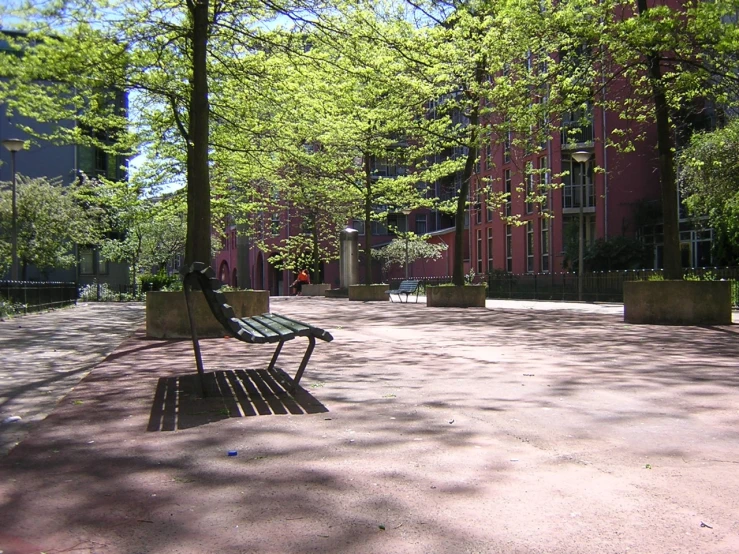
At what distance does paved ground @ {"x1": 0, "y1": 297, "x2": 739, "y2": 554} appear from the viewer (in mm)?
2916

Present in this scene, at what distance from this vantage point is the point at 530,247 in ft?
132

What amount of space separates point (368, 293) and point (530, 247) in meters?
15.0

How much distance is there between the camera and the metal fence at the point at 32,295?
18.7 m

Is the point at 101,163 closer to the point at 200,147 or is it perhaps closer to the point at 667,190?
the point at 200,147

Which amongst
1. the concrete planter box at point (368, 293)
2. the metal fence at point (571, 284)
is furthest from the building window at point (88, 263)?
the concrete planter box at point (368, 293)

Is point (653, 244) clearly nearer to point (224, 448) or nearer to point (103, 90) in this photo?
point (103, 90)

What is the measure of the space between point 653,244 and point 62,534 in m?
34.9

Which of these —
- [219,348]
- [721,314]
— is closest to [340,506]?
[219,348]

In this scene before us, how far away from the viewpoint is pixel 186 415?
5246mm

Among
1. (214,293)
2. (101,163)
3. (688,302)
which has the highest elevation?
(101,163)

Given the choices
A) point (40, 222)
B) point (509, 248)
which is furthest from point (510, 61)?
point (509, 248)

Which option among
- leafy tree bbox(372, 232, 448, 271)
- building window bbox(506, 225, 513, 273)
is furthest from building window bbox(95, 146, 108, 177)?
building window bbox(506, 225, 513, 273)

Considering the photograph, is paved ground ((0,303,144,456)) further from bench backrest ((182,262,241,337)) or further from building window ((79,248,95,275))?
building window ((79,248,95,275))

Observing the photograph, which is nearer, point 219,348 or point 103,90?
point 219,348
